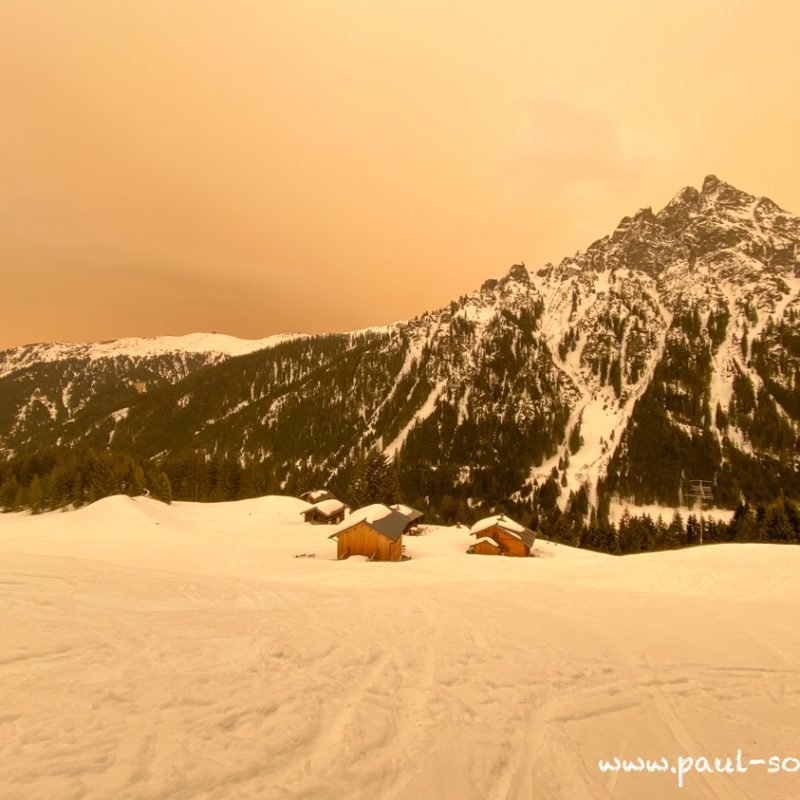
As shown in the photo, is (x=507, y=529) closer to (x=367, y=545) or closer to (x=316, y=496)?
(x=367, y=545)

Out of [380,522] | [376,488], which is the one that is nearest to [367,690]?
[380,522]

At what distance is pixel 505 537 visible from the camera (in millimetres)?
50656

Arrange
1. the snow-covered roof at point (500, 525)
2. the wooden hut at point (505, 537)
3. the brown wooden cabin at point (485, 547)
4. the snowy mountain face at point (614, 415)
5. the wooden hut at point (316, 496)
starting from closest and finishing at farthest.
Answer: the brown wooden cabin at point (485, 547) < the wooden hut at point (505, 537) < the snow-covered roof at point (500, 525) < the wooden hut at point (316, 496) < the snowy mountain face at point (614, 415)

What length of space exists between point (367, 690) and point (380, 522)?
36.0 meters

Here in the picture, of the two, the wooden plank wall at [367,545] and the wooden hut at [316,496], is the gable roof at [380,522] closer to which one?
the wooden plank wall at [367,545]

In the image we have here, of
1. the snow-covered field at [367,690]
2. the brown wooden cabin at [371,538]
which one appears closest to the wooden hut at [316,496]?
the brown wooden cabin at [371,538]

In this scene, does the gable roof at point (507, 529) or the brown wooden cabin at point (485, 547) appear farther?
the gable roof at point (507, 529)

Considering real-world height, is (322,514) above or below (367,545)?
above

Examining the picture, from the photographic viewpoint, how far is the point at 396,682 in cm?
831

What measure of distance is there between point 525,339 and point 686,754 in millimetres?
201741

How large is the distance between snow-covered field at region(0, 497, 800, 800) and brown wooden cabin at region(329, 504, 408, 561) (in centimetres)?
2384

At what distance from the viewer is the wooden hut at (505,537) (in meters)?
49.9

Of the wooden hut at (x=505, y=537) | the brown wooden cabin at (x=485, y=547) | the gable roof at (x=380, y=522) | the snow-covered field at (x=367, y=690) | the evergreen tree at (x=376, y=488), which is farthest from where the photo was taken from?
the evergreen tree at (x=376, y=488)

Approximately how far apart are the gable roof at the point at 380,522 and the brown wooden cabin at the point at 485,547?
30.4 feet
